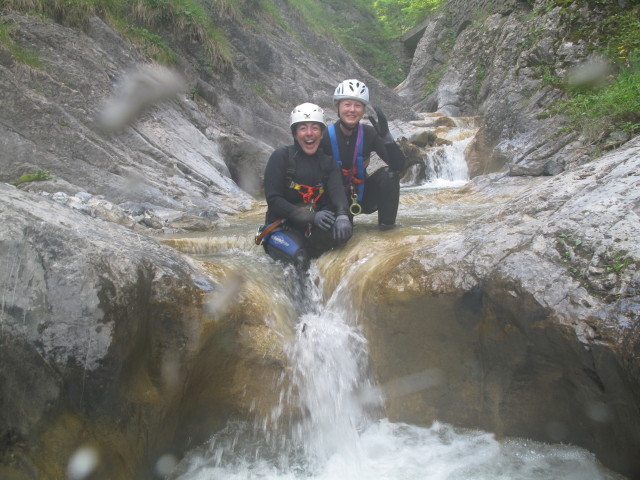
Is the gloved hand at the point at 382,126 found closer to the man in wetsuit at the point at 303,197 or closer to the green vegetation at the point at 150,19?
the man in wetsuit at the point at 303,197

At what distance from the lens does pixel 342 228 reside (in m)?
4.64

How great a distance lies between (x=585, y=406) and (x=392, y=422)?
134 centimetres

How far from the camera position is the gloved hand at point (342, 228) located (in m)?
4.64

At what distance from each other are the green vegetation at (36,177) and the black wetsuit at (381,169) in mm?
4707

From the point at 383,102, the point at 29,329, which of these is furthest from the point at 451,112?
the point at 29,329

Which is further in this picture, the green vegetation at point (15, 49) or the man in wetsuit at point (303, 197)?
the green vegetation at point (15, 49)

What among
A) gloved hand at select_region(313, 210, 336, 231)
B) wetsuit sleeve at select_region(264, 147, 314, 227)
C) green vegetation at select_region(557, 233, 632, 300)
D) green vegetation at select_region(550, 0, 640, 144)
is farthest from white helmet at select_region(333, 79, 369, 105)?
green vegetation at select_region(550, 0, 640, 144)

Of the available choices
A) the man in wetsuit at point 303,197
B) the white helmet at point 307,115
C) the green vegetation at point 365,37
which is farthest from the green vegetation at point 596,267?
the green vegetation at point 365,37

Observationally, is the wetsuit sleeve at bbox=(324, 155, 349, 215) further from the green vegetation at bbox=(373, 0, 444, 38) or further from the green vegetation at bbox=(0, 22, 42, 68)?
the green vegetation at bbox=(373, 0, 444, 38)

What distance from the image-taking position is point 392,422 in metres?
3.40

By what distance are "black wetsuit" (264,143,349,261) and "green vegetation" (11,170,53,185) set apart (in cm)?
424

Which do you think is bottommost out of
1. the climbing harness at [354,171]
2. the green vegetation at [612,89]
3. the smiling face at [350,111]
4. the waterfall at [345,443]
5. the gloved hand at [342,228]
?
the waterfall at [345,443]

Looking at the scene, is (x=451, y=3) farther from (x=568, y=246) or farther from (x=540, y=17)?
(x=568, y=246)

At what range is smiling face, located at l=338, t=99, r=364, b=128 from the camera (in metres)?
4.91
